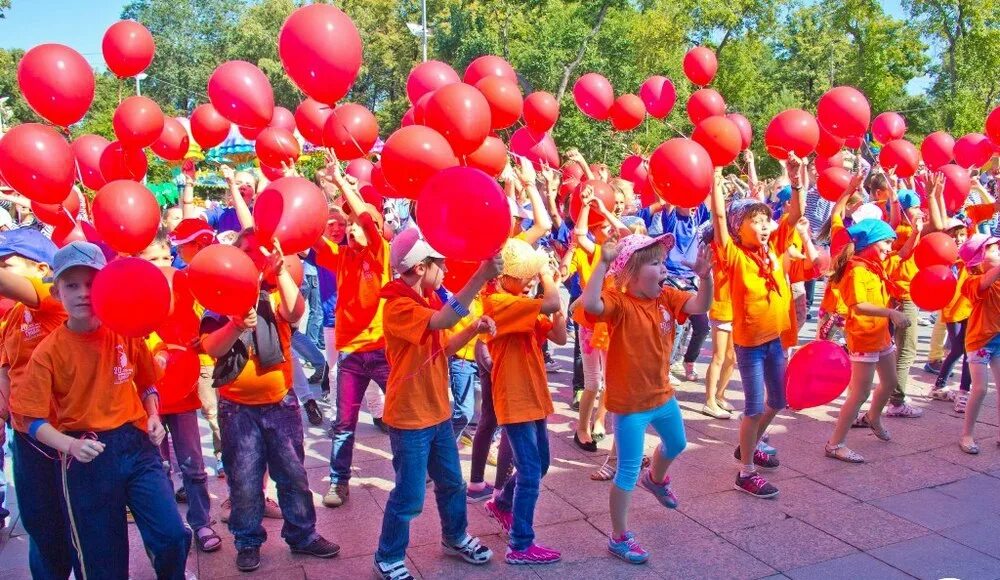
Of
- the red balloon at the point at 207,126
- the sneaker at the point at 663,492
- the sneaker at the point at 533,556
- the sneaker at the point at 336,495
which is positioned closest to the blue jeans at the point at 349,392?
the sneaker at the point at 336,495

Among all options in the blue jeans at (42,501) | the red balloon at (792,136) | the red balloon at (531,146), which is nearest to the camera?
the blue jeans at (42,501)

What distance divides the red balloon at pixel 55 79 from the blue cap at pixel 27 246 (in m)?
0.65

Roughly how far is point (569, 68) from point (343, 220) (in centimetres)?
2120

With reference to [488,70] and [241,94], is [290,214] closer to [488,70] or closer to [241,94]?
[241,94]

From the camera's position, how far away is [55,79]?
396 centimetres

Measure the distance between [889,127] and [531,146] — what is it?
123 inches

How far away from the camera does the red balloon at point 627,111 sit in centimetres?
620

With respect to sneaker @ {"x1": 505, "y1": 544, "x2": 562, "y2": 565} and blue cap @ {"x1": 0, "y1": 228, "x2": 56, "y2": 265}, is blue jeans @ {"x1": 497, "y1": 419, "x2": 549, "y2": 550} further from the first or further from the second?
blue cap @ {"x1": 0, "y1": 228, "x2": 56, "y2": 265}

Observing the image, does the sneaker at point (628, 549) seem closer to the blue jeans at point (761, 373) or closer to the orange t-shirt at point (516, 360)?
the orange t-shirt at point (516, 360)

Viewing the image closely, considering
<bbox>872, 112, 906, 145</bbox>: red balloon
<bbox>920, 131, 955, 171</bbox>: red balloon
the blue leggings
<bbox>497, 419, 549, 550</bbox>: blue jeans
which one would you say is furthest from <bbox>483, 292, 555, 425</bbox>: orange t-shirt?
<bbox>920, 131, 955, 171</bbox>: red balloon

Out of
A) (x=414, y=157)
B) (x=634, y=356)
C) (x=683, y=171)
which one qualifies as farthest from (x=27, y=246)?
(x=683, y=171)

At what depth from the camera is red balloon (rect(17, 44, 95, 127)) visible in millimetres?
3957

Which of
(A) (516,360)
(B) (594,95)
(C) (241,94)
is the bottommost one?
(A) (516,360)

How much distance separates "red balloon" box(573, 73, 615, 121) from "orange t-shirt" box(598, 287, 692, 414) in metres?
2.68
